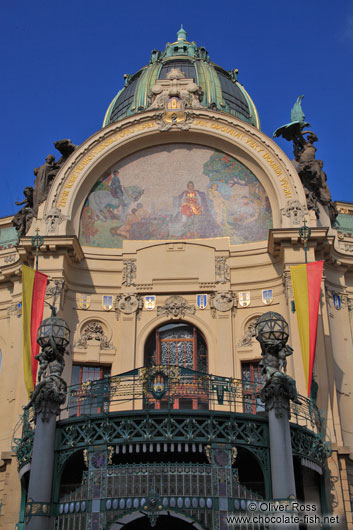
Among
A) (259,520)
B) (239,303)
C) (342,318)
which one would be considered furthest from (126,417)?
(342,318)


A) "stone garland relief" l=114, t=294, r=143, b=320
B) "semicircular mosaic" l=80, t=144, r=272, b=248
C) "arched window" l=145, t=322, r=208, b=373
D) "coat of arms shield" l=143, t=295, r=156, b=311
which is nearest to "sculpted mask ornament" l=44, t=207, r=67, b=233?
"semicircular mosaic" l=80, t=144, r=272, b=248

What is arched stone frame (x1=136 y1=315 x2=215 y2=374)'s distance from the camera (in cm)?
2134

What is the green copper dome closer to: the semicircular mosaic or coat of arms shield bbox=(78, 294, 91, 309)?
the semicircular mosaic

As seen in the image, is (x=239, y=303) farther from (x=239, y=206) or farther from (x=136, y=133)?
(x=136, y=133)

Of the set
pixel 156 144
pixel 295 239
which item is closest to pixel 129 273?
pixel 156 144

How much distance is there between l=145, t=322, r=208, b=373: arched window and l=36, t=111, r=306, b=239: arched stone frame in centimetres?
429

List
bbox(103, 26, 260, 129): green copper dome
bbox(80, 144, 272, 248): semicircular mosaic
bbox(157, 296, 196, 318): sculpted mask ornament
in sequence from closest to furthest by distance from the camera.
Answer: bbox(157, 296, 196, 318): sculpted mask ornament < bbox(80, 144, 272, 248): semicircular mosaic < bbox(103, 26, 260, 129): green copper dome

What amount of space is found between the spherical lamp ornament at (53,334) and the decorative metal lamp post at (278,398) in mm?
4264

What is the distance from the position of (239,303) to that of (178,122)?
260 inches

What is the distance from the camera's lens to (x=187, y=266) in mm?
22516

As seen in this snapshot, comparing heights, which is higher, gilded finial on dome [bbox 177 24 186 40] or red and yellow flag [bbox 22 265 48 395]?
gilded finial on dome [bbox 177 24 186 40]

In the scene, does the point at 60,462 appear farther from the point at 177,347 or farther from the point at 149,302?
the point at 149,302

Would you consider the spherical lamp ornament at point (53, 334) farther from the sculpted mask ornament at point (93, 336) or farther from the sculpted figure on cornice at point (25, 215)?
the sculpted figure on cornice at point (25, 215)

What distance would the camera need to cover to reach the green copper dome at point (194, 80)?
29.5 metres
